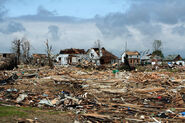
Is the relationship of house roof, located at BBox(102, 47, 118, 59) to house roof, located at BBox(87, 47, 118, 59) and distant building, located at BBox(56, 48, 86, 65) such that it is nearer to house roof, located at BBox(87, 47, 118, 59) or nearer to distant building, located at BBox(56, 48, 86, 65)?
house roof, located at BBox(87, 47, 118, 59)

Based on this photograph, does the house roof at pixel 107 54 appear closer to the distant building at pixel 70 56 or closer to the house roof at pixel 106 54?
the house roof at pixel 106 54

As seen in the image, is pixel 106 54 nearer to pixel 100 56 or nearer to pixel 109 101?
pixel 100 56

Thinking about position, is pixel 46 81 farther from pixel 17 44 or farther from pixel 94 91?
pixel 17 44

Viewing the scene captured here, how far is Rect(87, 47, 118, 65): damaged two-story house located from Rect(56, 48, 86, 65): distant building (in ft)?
8.07

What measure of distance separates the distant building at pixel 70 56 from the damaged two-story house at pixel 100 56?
2460 mm

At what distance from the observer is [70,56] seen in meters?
52.1

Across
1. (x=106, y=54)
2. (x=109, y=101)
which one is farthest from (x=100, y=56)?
(x=109, y=101)

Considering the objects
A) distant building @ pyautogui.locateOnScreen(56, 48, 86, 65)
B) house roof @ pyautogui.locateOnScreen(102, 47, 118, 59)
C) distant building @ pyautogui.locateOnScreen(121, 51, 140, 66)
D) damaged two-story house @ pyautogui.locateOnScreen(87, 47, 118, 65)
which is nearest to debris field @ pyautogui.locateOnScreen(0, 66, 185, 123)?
damaged two-story house @ pyautogui.locateOnScreen(87, 47, 118, 65)

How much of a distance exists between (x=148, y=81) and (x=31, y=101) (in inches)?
298

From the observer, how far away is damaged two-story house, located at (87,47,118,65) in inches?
1866

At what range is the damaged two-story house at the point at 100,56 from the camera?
4741cm

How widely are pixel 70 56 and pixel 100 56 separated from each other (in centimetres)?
785

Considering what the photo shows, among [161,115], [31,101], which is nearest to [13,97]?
[31,101]

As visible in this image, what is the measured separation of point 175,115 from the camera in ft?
22.6
